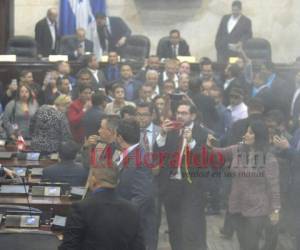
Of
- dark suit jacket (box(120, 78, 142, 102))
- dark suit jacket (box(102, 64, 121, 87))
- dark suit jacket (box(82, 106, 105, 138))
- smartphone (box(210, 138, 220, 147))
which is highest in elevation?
dark suit jacket (box(102, 64, 121, 87))

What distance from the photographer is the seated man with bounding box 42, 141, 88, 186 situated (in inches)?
340

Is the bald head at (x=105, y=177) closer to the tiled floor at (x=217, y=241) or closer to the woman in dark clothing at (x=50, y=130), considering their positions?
the tiled floor at (x=217, y=241)

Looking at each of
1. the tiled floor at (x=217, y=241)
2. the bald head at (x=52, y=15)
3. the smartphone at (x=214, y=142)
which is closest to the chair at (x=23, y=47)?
the bald head at (x=52, y=15)

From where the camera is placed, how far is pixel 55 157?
32.3 feet

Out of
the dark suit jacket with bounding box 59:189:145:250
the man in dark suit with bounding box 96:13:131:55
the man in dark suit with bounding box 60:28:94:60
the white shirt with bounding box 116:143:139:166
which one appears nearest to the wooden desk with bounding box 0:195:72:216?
the white shirt with bounding box 116:143:139:166

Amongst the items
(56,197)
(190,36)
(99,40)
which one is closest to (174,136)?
(56,197)

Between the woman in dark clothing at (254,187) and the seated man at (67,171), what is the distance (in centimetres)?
153

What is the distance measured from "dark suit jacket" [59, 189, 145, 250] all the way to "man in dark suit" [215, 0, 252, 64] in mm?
10187

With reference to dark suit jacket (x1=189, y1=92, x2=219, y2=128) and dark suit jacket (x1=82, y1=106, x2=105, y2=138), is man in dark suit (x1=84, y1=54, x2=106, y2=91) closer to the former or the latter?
dark suit jacket (x1=189, y1=92, x2=219, y2=128)

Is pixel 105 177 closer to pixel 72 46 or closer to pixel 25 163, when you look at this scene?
pixel 25 163

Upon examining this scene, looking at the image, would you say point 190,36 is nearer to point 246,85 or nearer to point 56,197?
point 246,85

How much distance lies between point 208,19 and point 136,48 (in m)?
3.14

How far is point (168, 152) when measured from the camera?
8406mm

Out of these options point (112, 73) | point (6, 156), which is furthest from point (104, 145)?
point (112, 73)
